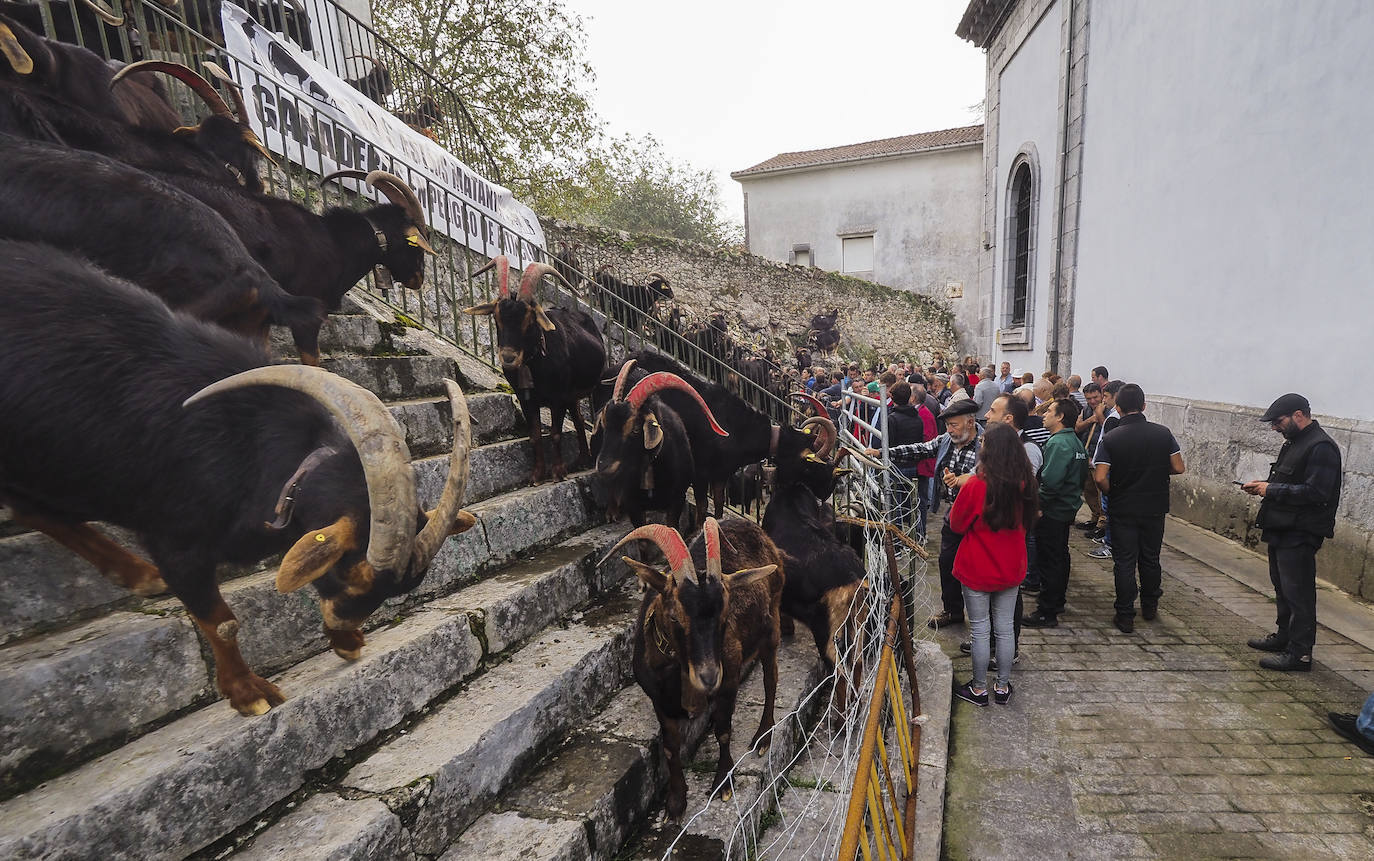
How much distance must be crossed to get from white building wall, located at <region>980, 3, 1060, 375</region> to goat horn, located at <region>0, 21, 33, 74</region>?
1390cm

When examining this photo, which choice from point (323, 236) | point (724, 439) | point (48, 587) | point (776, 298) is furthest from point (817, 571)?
point (776, 298)

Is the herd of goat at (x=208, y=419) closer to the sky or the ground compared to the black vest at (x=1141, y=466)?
closer to the sky

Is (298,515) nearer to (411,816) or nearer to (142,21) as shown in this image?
(411,816)

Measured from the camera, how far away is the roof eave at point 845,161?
25.6m

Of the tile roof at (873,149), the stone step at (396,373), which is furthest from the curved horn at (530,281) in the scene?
the tile roof at (873,149)

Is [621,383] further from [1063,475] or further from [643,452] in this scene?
[1063,475]

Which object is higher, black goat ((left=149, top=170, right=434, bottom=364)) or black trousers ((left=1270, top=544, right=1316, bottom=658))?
black goat ((left=149, top=170, right=434, bottom=364))

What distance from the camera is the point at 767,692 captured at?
3.35m

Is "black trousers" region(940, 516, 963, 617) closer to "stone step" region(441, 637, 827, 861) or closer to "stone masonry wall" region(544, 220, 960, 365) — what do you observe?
"stone step" region(441, 637, 827, 861)

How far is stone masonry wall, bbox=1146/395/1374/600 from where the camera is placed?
18.0ft

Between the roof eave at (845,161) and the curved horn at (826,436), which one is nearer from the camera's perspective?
the curved horn at (826,436)

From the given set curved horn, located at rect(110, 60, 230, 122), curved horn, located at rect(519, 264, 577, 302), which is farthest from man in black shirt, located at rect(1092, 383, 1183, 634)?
curved horn, located at rect(110, 60, 230, 122)

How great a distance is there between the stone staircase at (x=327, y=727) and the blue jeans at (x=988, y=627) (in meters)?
1.62

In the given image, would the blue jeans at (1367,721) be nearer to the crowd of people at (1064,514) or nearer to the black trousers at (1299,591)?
the crowd of people at (1064,514)
